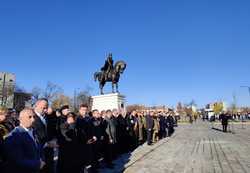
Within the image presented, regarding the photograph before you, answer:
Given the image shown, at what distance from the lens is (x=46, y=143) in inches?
259

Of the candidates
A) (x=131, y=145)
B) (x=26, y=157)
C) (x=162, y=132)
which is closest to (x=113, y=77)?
(x=162, y=132)

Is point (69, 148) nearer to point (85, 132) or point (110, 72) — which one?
point (85, 132)

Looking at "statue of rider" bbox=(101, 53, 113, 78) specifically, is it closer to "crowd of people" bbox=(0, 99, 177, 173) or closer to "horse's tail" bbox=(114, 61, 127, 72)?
"horse's tail" bbox=(114, 61, 127, 72)

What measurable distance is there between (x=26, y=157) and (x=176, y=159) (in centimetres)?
829

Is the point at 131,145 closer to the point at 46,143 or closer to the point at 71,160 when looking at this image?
the point at 71,160

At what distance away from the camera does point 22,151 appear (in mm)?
4258

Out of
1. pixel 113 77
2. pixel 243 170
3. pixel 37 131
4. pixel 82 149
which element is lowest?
pixel 243 170

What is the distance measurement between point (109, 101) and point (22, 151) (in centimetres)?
2332

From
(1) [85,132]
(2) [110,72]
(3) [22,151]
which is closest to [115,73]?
(2) [110,72]

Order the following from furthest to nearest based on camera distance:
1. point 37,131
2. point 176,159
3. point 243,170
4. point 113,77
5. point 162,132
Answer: point 113,77
point 162,132
point 176,159
point 243,170
point 37,131

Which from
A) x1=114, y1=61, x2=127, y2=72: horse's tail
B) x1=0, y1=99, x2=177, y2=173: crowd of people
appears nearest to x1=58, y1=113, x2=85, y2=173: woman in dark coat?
x1=0, y1=99, x2=177, y2=173: crowd of people

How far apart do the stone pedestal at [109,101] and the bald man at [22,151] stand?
22.1 metres

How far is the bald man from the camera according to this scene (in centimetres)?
421

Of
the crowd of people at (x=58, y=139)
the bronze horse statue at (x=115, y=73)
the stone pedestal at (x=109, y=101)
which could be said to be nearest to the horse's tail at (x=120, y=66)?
the bronze horse statue at (x=115, y=73)
